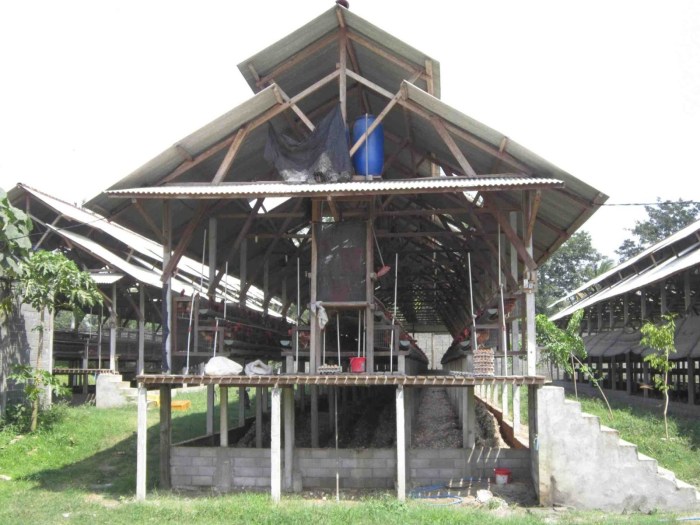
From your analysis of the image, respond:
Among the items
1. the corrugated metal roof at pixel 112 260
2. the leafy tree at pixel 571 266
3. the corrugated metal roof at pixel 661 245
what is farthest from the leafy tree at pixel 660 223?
the corrugated metal roof at pixel 112 260

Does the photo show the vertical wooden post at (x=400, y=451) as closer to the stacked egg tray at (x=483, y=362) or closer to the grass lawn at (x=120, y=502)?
the grass lawn at (x=120, y=502)

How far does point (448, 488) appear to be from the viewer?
13000 millimetres

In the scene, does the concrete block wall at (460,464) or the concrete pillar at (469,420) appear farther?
the concrete pillar at (469,420)

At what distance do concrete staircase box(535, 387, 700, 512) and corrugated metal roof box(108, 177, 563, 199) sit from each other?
3373 mm

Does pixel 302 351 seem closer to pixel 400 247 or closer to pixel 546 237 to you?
pixel 546 237

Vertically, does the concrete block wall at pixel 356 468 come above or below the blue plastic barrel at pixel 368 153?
below

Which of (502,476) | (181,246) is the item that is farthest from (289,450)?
(181,246)

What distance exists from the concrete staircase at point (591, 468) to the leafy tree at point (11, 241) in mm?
10432

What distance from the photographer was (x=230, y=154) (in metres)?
13.8

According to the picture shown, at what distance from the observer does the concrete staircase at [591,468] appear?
12.0m

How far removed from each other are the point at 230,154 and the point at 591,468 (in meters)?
7.91

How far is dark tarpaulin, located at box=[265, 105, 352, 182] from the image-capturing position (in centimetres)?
1390

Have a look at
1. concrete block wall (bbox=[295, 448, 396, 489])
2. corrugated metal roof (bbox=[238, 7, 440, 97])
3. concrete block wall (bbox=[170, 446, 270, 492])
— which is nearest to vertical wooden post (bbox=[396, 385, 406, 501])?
concrete block wall (bbox=[295, 448, 396, 489])

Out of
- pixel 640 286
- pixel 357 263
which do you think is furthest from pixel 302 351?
pixel 640 286
